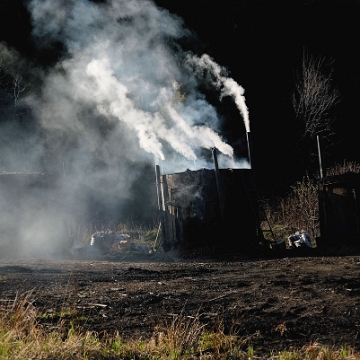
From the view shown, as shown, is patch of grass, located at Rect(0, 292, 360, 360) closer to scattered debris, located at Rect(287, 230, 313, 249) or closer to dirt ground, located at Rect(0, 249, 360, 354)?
dirt ground, located at Rect(0, 249, 360, 354)

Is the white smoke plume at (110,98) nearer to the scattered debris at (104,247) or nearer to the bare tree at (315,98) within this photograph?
the bare tree at (315,98)

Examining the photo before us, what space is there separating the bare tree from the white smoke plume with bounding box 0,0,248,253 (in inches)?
124

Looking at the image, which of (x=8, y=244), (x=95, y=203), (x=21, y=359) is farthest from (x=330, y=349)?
(x=95, y=203)

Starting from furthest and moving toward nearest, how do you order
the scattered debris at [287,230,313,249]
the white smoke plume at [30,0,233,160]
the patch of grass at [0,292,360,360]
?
the white smoke plume at [30,0,233,160]
the scattered debris at [287,230,313,249]
the patch of grass at [0,292,360,360]

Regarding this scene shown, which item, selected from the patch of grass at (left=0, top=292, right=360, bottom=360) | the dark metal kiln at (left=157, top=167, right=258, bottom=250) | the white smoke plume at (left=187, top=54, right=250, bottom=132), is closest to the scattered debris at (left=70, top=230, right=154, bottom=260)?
the dark metal kiln at (left=157, top=167, right=258, bottom=250)

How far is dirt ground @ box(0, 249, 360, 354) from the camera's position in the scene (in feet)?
14.4

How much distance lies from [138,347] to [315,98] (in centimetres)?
2069

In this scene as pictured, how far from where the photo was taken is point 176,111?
2270 centimetres

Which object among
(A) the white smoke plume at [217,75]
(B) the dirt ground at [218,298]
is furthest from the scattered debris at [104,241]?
(A) the white smoke plume at [217,75]

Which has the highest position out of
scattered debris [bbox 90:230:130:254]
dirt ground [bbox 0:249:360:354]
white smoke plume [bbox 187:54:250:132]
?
white smoke plume [bbox 187:54:250:132]

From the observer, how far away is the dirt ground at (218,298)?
4.39 m

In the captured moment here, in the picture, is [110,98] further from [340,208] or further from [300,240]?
[340,208]

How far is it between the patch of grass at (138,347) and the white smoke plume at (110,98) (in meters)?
15.3

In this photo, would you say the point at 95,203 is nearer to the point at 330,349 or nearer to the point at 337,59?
the point at 337,59
